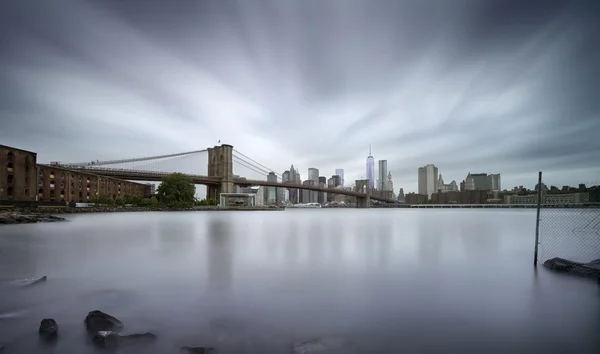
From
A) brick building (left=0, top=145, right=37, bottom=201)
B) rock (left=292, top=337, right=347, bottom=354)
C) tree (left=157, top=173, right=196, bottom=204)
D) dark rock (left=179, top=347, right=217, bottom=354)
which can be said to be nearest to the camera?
dark rock (left=179, top=347, right=217, bottom=354)

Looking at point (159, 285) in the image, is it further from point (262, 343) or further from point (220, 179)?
point (220, 179)

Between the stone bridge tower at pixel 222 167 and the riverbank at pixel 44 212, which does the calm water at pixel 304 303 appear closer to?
the riverbank at pixel 44 212

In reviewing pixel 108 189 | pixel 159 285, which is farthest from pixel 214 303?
pixel 108 189

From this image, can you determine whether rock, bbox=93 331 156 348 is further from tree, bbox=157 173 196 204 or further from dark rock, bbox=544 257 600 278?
tree, bbox=157 173 196 204

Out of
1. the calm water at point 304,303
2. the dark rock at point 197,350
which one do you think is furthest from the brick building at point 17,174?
the dark rock at point 197,350

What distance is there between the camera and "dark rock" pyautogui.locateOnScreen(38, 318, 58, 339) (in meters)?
4.65

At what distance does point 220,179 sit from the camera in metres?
96.2

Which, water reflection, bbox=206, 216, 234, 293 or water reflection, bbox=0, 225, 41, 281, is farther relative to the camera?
water reflection, bbox=0, 225, 41, 281

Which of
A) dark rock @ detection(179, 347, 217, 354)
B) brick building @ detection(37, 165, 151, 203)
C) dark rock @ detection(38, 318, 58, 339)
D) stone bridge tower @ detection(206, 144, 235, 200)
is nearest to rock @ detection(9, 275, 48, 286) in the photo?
dark rock @ detection(38, 318, 58, 339)

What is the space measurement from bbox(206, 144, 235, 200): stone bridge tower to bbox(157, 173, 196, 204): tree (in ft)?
47.8

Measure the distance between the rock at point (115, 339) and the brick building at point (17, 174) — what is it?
61420mm

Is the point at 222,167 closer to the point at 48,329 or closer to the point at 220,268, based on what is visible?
the point at 220,268

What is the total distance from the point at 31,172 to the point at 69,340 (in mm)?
67426

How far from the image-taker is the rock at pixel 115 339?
172 inches
